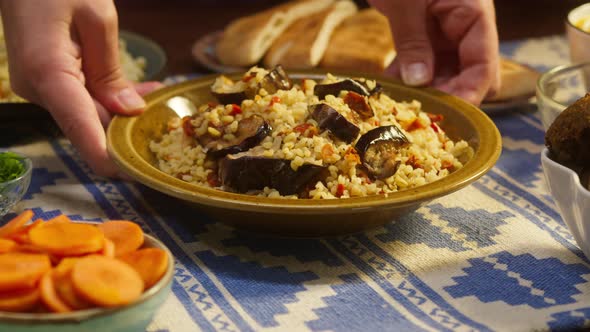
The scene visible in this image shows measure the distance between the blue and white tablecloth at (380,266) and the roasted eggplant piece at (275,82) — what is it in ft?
1.50

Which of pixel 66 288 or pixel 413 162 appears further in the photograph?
pixel 413 162

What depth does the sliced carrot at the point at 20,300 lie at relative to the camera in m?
1.66

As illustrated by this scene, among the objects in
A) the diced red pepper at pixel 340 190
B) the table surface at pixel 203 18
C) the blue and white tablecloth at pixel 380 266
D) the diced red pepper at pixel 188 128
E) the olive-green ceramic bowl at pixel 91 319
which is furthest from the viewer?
the table surface at pixel 203 18

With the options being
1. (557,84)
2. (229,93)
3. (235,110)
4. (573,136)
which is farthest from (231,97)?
(557,84)

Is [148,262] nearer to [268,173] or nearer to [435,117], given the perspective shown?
[268,173]

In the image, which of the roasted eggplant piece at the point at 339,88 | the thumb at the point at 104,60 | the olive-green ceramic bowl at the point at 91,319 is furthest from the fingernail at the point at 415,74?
the olive-green ceramic bowl at the point at 91,319

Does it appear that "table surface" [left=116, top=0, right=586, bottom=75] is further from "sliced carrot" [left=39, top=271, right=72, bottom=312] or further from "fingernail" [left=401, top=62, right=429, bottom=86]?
"sliced carrot" [left=39, top=271, right=72, bottom=312]

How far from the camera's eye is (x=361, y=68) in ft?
12.2

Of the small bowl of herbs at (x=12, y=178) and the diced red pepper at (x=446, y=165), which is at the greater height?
the small bowl of herbs at (x=12, y=178)

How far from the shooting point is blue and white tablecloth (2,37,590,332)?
1.99m

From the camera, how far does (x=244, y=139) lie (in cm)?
237

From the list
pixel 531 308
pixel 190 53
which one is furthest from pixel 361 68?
pixel 531 308

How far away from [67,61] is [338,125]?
1.01 metres

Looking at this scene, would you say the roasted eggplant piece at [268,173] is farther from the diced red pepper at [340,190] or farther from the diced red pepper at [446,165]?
the diced red pepper at [446,165]
